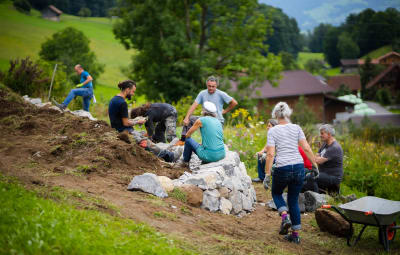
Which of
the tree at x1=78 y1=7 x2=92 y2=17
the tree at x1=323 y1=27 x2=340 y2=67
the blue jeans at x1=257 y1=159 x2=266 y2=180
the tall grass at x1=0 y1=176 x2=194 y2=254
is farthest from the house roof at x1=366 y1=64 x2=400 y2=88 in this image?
the tall grass at x1=0 y1=176 x2=194 y2=254

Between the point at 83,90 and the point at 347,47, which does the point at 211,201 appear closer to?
the point at 83,90

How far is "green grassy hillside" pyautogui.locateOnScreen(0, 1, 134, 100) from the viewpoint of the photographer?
4081 cm

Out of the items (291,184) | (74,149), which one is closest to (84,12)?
(74,149)

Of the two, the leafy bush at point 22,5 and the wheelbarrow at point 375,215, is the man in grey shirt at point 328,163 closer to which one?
the wheelbarrow at point 375,215

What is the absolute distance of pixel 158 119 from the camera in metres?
9.25

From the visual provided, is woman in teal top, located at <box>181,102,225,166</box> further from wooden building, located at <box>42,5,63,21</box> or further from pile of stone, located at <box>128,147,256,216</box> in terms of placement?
wooden building, located at <box>42,5,63,21</box>

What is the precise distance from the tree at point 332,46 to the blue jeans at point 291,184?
91718 millimetres

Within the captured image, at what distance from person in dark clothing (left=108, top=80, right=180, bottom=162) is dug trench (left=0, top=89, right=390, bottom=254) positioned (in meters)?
0.26

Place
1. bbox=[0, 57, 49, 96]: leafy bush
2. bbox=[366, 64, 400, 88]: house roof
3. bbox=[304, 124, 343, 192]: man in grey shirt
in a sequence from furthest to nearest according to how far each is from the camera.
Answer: bbox=[366, 64, 400, 88]: house roof < bbox=[0, 57, 49, 96]: leafy bush < bbox=[304, 124, 343, 192]: man in grey shirt

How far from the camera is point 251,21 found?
87.1 ft

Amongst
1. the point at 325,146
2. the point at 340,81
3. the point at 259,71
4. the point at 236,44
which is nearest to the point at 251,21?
the point at 236,44

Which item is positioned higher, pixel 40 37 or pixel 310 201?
pixel 40 37

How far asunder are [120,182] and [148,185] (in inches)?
19.4

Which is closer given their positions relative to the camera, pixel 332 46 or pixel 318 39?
pixel 332 46
